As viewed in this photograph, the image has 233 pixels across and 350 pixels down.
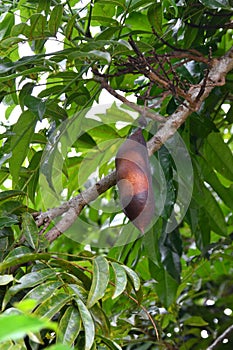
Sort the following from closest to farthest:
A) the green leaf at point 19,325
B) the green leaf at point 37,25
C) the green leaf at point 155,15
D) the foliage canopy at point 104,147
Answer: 1. the green leaf at point 19,325
2. the foliage canopy at point 104,147
3. the green leaf at point 37,25
4. the green leaf at point 155,15

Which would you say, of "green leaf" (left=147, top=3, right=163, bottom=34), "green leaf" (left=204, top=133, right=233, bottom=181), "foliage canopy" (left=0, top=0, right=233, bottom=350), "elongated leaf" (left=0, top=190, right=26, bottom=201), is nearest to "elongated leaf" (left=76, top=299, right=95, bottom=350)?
"foliage canopy" (left=0, top=0, right=233, bottom=350)

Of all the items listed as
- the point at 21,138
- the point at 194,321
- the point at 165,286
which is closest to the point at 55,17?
the point at 21,138

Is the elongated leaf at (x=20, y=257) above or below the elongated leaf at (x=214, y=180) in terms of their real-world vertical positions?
above

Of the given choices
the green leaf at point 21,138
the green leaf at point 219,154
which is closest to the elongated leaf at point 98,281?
the green leaf at point 21,138

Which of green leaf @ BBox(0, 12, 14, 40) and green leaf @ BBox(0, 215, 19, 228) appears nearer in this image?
→ green leaf @ BBox(0, 215, 19, 228)

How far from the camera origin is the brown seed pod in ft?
2.37

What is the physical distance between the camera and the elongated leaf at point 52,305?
1.91ft

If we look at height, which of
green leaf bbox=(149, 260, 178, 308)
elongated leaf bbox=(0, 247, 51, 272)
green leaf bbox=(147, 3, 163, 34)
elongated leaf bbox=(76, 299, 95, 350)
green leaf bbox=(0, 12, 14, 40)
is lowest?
green leaf bbox=(149, 260, 178, 308)

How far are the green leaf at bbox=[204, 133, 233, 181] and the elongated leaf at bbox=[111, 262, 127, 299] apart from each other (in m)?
0.52

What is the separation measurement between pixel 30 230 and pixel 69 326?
0.55 feet

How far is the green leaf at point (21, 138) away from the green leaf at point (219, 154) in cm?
41

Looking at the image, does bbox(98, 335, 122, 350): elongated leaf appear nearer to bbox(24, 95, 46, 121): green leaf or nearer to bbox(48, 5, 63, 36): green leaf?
bbox(24, 95, 46, 121): green leaf

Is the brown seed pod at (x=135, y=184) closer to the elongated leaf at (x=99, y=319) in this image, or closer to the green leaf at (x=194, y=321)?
the elongated leaf at (x=99, y=319)

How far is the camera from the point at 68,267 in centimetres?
70
